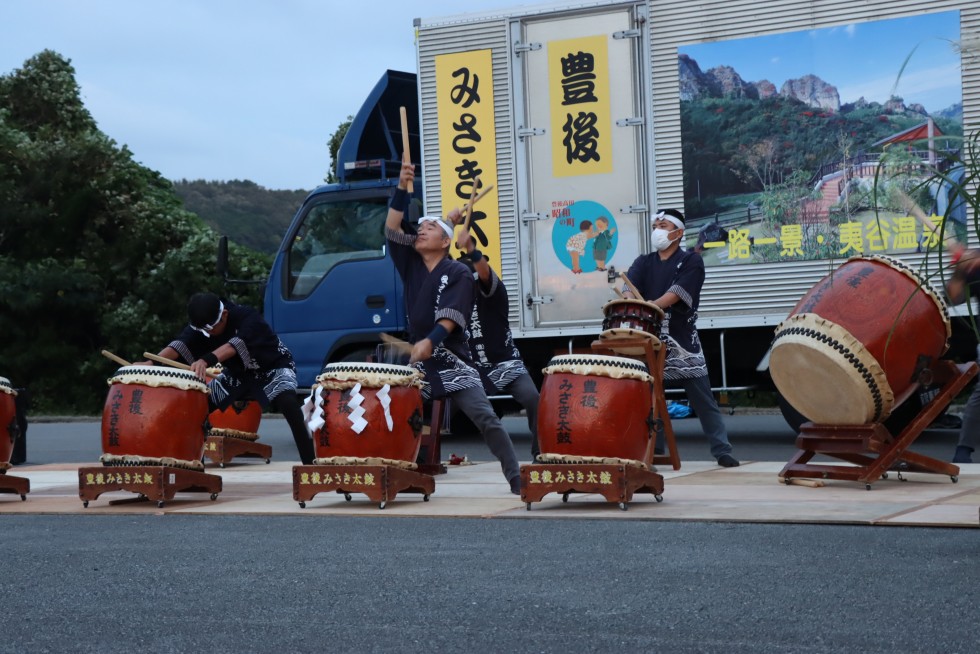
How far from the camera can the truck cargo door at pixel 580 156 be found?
35.2ft

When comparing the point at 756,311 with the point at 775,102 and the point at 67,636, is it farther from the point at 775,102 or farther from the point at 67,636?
the point at 67,636

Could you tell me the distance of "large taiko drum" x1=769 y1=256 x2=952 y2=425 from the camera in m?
6.80

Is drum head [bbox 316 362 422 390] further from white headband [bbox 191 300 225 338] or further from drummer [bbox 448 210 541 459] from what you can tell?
white headband [bbox 191 300 225 338]

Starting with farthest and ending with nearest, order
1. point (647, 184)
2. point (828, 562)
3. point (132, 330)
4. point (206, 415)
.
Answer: point (132, 330), point (647, 184), point (206, 415), point (828, 562)

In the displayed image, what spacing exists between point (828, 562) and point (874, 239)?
581 centimetres

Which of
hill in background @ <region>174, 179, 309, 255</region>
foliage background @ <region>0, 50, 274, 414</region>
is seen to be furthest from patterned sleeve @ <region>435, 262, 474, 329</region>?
hill in background @ <region>174, 179, 309, 255</region>

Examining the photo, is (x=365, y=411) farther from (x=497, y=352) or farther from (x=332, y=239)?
(x=332, y=239)

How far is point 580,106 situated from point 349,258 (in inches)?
98.6

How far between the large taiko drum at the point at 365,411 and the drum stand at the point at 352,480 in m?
0.08

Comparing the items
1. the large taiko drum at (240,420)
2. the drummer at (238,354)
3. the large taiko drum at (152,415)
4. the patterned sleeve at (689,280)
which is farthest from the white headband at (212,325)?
the patterned sleeve at (689,280)

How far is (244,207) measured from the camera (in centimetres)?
6562

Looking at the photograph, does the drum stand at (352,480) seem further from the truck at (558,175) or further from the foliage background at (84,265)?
the foliage background at (84,265)

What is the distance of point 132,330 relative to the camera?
2216cm

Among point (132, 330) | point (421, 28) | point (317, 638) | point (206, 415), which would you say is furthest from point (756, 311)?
point (132, 330)
